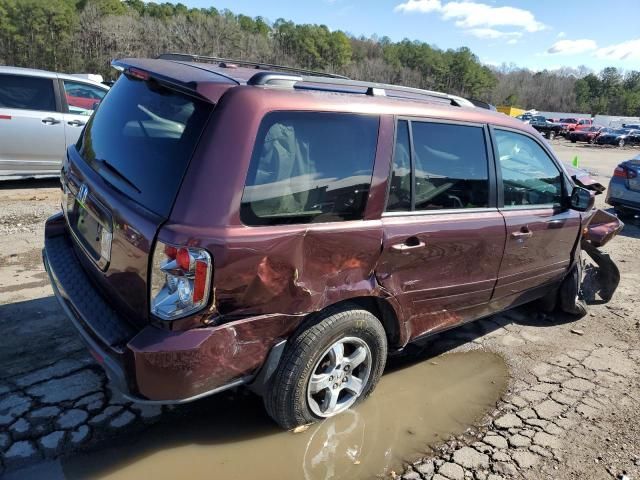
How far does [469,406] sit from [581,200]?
6.48 ft

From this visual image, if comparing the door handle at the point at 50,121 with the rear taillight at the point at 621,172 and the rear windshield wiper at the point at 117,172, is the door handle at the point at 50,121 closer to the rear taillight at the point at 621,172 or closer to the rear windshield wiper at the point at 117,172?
the rear windshield wiper at the point at 117,172

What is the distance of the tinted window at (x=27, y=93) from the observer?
24.2 feet

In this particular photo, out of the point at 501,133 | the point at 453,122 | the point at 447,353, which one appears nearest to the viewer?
the point at 453,122

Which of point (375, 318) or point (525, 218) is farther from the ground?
point (525, 218)

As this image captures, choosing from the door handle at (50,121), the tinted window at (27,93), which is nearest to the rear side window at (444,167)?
the door handle at (50,121)

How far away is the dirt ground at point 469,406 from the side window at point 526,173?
4.10 ft

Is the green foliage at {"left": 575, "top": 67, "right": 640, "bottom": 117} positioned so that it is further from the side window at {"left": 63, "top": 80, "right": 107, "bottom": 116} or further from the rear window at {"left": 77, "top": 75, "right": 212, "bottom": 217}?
the rear window at {"left": 77, "top": 75, "right": 212, "bottom": 217}

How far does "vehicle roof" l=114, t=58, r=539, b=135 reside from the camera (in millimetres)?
2359

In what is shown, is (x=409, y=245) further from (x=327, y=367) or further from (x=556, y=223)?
(x=556, y=223)

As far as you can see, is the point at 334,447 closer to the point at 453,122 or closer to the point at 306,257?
the point at 306,257

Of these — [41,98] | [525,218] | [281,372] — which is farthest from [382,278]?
[41,98]

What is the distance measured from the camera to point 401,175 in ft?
9.47

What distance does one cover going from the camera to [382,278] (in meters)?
2.82

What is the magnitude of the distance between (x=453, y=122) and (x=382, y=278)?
116 centimetres
